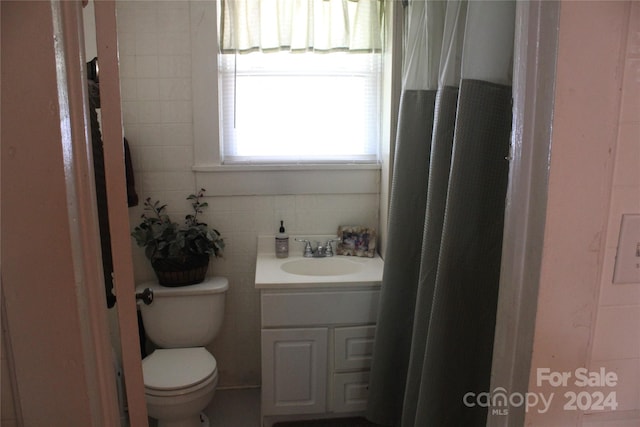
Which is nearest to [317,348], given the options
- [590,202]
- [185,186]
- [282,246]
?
[282,246]

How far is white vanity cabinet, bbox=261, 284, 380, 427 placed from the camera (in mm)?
1791

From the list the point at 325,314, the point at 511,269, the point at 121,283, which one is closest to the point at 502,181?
the point at 511,269

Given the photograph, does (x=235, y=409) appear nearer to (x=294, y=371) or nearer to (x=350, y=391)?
(x=294, y=371)

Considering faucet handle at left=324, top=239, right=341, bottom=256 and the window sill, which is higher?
the window sill

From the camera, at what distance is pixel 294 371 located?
184 centimetres

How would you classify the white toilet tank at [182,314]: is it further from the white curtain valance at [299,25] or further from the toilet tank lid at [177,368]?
the white curtain valance at [299,25]

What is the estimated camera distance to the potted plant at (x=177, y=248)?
1928 millimetres

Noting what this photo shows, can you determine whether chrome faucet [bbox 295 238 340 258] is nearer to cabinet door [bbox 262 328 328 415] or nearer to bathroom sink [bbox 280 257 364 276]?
bathroom sink [bbox 280 257 364 276]

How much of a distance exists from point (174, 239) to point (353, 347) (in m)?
0.97

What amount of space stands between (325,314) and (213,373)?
55 centimetres

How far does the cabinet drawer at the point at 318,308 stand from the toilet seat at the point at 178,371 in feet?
1.09

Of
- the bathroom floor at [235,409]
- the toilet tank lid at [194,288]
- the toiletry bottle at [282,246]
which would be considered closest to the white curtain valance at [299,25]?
the toiletry bottle at [282,246]

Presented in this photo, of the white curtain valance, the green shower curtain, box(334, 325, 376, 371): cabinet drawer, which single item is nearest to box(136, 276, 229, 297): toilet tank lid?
box(334, 325, 376, 371): cabinet drawer

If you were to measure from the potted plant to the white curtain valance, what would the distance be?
0.93 m
